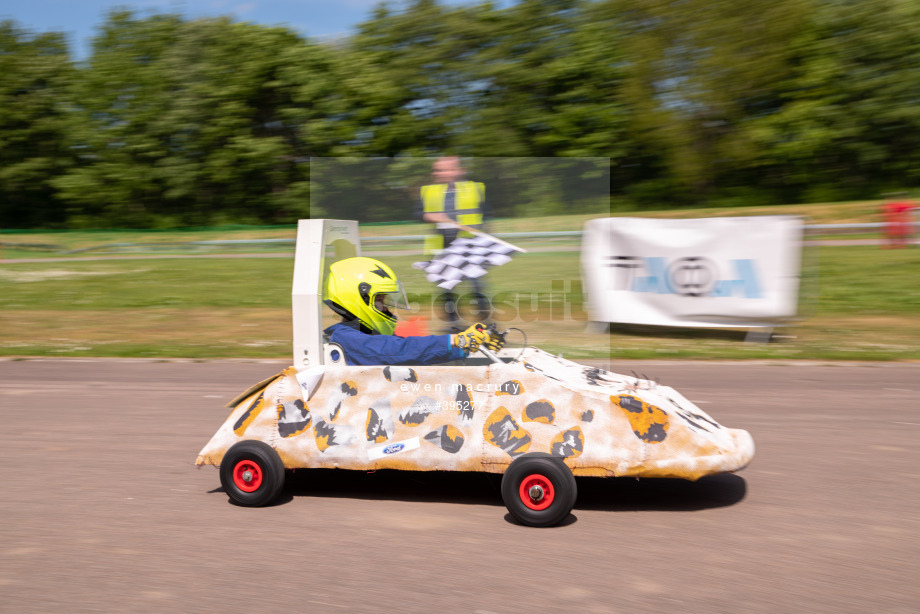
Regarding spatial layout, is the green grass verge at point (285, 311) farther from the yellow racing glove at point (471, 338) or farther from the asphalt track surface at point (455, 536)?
the asphalt track surface at point (455, 536)

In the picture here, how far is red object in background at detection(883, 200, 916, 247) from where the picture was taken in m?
17.6

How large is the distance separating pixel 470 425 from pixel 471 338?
1.54 ft

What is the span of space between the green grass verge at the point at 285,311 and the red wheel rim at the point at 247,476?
4.27 feet

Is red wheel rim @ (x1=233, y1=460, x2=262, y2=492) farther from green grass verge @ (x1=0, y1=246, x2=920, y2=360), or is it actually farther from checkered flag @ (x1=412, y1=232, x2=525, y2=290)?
checkered flag @ (x1=412, y1=232, x2=525, y2=290)

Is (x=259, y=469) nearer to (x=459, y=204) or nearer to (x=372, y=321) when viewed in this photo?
(x=372, y=321)

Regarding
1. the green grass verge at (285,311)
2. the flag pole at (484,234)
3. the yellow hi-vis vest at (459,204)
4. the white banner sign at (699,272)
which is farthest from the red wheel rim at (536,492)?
the white banner sign at (699,272)

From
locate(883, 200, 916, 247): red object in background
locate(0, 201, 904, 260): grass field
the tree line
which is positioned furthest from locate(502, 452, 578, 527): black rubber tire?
locate(883, 200, 916, 247): red object in background

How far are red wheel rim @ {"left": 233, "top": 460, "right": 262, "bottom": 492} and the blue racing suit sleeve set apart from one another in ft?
2.60

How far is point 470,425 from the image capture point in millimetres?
4648

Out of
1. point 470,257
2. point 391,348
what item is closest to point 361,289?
point 391,348

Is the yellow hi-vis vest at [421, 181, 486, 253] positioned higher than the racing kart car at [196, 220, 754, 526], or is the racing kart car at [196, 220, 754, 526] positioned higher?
the yellow hi-vis vest at [421, 181, 486, 253]

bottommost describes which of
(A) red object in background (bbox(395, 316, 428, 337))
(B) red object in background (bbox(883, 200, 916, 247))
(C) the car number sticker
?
(C) the car number sticker

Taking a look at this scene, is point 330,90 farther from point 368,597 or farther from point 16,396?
point 368,597

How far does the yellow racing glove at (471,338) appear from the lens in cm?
473
